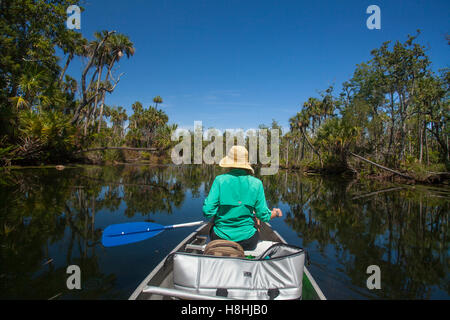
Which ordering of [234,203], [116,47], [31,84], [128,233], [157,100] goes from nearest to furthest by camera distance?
1. [234,203]
2. [128,233]
3. [31,84]
4. [116,47]
5. [157,100]

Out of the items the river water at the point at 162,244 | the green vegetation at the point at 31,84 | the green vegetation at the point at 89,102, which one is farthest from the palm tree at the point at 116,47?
the river water at the point at 162,244

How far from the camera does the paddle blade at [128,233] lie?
13.3ft

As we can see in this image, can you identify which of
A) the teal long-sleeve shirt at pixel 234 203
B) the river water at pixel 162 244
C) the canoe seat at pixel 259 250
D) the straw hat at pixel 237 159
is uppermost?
the straw hat at pixel 237 159

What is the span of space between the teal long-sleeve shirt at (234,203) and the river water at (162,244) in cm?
160

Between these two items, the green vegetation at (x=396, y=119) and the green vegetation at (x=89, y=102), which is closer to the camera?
the green vegetation at (x=89, y=102)

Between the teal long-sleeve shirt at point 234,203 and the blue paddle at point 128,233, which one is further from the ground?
the teal long-sleeve shirt at point 234,203

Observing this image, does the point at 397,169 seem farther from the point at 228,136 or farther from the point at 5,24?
the point at 228,136

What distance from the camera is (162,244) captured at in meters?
5.08

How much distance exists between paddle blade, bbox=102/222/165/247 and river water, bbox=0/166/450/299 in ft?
1.27

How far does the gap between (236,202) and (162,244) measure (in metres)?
3.12

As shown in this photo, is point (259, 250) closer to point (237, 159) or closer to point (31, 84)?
point (237, 159)

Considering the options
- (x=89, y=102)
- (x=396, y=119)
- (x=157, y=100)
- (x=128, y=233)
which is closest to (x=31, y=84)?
(x=89, y=102)

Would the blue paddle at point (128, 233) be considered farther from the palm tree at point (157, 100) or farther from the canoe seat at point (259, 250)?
the palm tree at point (157, 100)
